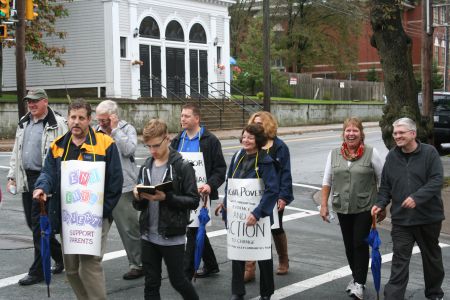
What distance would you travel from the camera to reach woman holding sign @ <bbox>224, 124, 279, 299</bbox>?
6941mm

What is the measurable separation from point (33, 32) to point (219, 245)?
23512 millimetres

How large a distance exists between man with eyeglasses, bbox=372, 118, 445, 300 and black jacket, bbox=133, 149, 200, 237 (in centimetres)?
182

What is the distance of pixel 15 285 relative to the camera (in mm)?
7574

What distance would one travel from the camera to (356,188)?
7.31 meters

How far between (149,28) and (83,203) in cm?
3292

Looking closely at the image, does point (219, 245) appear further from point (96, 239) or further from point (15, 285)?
point (96, 239)

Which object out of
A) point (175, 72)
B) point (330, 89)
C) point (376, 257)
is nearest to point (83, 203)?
point (376, 257)

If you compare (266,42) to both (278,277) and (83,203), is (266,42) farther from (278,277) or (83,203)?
(83,203)

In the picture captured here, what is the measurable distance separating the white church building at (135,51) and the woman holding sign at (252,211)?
29808 mm

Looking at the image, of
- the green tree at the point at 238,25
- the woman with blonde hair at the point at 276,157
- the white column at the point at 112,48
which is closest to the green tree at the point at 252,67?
the green tree at the point at 238,25

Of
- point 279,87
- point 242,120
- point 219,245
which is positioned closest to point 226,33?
point 242,120

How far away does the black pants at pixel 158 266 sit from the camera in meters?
6.12

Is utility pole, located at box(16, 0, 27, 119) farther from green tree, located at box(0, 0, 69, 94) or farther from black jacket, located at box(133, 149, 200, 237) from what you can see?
black jacket, located at box(133, 149, 200, 237)

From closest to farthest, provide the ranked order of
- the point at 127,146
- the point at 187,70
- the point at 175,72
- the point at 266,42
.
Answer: the point at 127,146 < the point at 266,42 < the point at 175,72 < the point at 187,70
